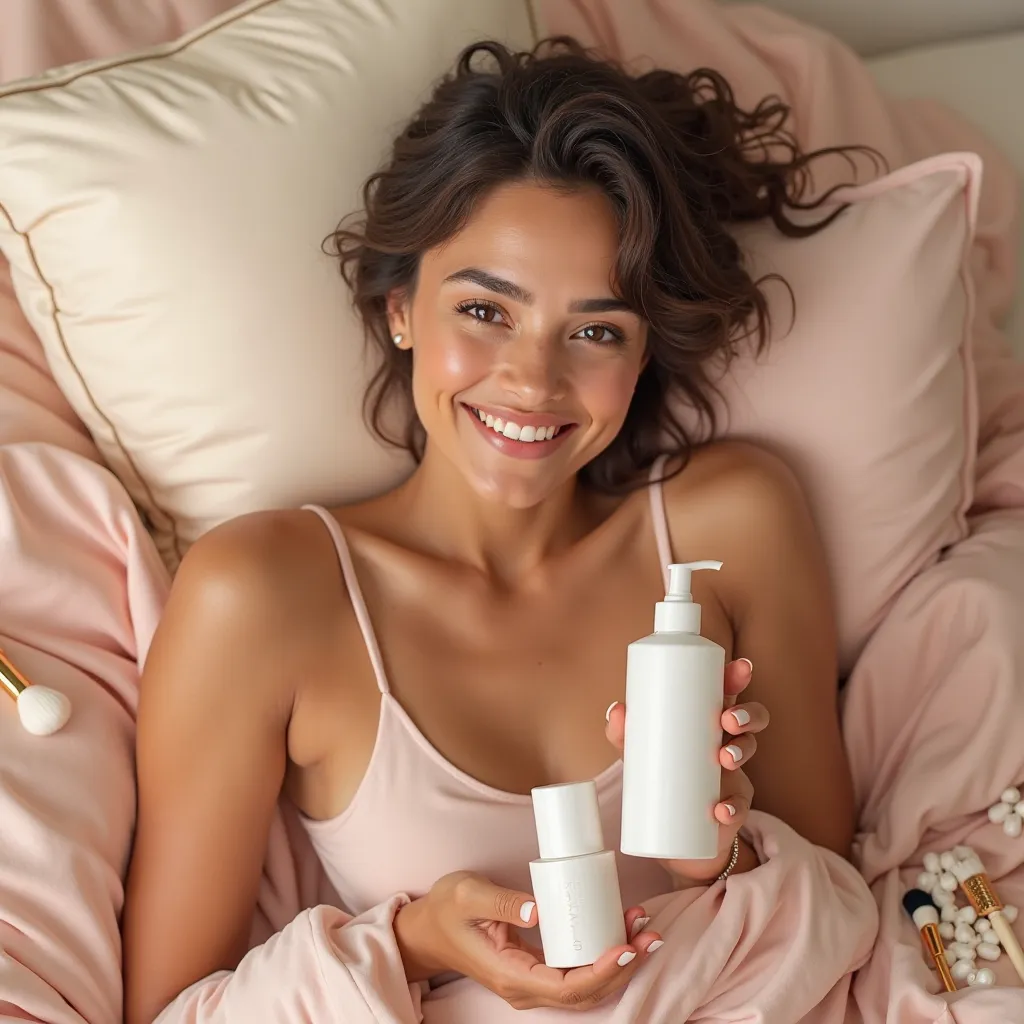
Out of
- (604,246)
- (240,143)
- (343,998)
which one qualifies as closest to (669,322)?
(604,246)

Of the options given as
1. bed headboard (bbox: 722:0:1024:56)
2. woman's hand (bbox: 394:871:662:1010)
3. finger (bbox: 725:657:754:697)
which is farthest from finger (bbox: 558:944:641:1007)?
bed headboard (bbox: 722:0:1024:56)

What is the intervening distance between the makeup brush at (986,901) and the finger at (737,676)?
0.42 metres

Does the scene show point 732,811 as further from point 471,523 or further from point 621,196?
point 621,196

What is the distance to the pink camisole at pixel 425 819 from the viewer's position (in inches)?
49.8

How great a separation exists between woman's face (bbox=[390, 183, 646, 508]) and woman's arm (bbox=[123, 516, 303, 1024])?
0.26 m

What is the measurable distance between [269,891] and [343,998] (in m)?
0.28

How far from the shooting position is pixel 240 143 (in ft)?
4.52

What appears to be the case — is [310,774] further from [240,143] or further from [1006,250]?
[1006,250]

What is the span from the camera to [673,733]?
3.32 feet

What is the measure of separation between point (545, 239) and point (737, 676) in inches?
18.1

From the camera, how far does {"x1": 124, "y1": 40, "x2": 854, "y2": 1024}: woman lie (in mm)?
1240

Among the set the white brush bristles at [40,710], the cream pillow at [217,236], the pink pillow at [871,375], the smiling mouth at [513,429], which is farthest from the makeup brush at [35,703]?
the pink pillow at [871,375]

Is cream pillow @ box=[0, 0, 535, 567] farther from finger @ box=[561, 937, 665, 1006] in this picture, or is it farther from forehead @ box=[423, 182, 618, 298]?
finger @ box=[561, 937, 665, 1006]

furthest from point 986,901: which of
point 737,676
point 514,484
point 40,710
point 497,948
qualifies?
point 40,710
